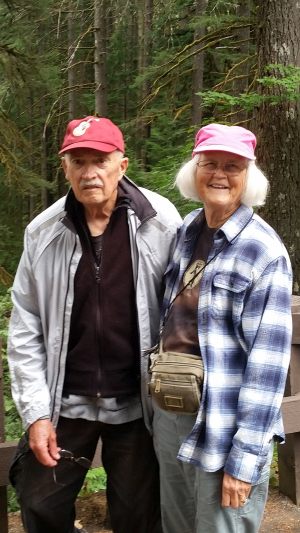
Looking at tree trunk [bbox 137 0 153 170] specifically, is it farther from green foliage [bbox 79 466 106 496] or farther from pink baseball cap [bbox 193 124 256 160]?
pink baseball cap [bbox 193 124 256 160]

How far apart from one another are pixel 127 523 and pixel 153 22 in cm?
1771

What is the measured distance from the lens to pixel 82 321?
264 cm

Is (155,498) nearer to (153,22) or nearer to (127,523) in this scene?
(127,523)

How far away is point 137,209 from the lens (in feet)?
8.84

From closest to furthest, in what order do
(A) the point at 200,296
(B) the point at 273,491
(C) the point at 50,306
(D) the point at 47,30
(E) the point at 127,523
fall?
(A) the point at 200,296 < (C) the point at 50,306 < (E) the point at 127,523 < (B) the point at 273,491 < (D) the point at 47,30

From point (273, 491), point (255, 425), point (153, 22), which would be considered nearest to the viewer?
point (255, 425)

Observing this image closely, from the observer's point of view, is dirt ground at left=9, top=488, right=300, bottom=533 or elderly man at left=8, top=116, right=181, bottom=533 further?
dirt ground at left=9, top=488, right=300, bottom=533

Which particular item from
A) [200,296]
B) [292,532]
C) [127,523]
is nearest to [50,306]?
[200,296]

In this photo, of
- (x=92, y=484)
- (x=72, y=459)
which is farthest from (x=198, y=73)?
(x=72, y=459)

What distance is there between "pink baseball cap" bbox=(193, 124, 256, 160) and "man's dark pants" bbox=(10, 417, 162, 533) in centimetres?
126

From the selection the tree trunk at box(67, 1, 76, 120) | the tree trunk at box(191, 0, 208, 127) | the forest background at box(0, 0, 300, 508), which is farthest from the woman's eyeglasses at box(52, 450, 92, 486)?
the tree trunk at box(67, 1, 76, 120)

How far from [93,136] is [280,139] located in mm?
3681

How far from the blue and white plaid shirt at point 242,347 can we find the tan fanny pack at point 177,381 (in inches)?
1.4

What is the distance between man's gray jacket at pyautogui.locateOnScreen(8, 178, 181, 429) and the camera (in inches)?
104
